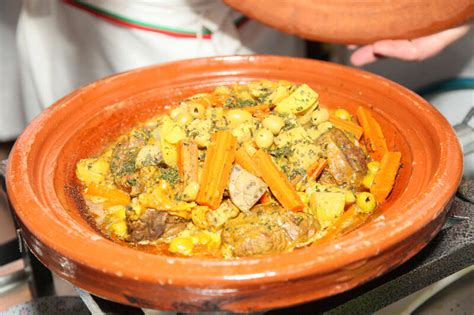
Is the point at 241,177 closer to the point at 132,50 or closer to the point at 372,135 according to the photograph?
the point at 372,135

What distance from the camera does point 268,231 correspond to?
0.98m

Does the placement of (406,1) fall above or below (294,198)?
above

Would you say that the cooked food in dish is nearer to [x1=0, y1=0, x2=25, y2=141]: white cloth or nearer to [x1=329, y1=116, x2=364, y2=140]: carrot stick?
[x1=329, y1=116, x2=364, y2=140]: carrot stick

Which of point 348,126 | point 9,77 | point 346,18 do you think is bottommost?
point 9,77

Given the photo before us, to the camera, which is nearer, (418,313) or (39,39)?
(418,313)

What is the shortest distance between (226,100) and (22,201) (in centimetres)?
52

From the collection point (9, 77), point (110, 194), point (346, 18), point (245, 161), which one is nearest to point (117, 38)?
point (346, 18)

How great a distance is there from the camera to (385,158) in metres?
1.15

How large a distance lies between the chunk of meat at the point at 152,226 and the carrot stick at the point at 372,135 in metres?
0.44

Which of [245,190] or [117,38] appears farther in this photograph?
[117,38]

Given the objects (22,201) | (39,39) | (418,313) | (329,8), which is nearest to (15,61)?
(39,39)

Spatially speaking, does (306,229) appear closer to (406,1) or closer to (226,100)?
(226,100)

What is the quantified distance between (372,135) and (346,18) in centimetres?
44

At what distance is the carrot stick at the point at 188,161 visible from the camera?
1084 millimetres
